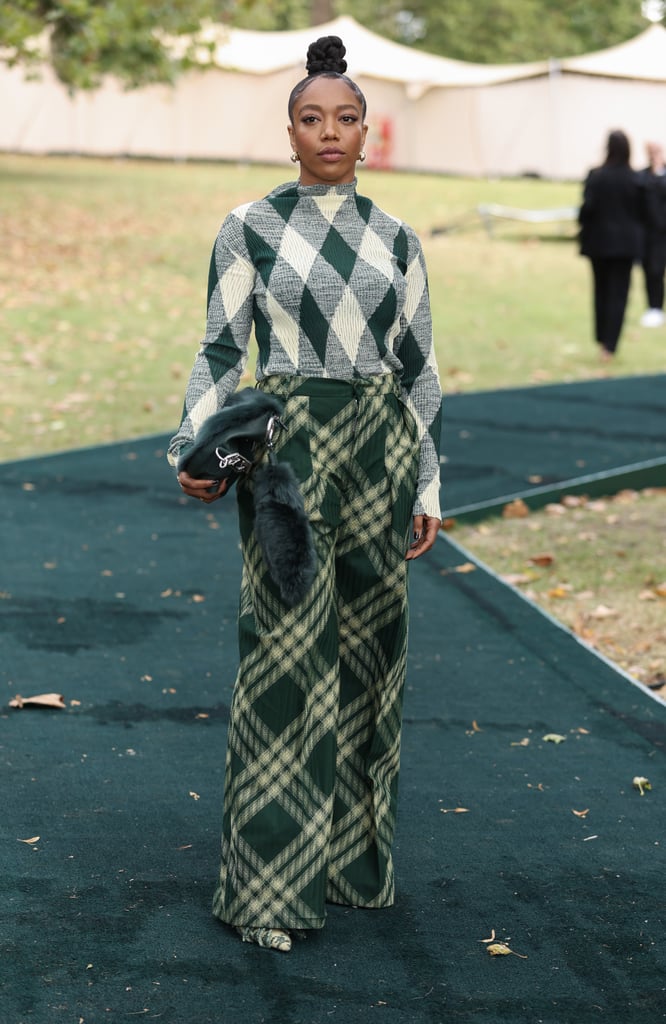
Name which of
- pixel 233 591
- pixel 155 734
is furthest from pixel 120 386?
pixel 155 734

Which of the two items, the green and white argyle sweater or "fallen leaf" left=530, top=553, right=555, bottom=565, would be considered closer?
the green and white argyle sweater

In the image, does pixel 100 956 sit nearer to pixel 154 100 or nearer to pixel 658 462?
pixel 658 462

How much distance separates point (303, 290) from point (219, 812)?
162 centimetres

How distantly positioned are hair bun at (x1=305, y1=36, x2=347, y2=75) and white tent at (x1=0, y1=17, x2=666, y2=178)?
36.4 metres

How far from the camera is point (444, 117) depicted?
41875mm

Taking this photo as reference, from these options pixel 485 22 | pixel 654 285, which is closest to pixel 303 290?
pixel 654 285

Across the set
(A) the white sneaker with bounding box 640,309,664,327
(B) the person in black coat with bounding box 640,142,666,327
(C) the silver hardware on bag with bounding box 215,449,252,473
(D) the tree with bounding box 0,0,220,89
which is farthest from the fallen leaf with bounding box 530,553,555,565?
(D) the tree with bounding box 0,0,220,89

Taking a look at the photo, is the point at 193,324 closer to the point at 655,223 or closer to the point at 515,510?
the point at 655,223

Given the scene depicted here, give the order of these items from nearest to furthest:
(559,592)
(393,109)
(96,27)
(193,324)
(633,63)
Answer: (559,592)
(193,324)
(96,27)
(633,63)
(393,109)

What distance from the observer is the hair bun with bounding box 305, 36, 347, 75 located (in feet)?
11.0

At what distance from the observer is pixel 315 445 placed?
3379 millimetres

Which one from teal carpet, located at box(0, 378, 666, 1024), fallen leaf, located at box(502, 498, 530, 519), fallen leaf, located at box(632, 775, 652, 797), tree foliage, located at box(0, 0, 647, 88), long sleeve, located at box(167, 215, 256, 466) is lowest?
fallen leaf, located at box(502, 498, 530, 519)

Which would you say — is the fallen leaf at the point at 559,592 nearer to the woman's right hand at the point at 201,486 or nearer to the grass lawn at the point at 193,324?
the grass lawn at the point at 193,324

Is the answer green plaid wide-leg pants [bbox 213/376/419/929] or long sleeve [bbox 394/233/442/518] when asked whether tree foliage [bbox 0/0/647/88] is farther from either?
green plaid wide-leg pants [bbox 213/376/419/929]
